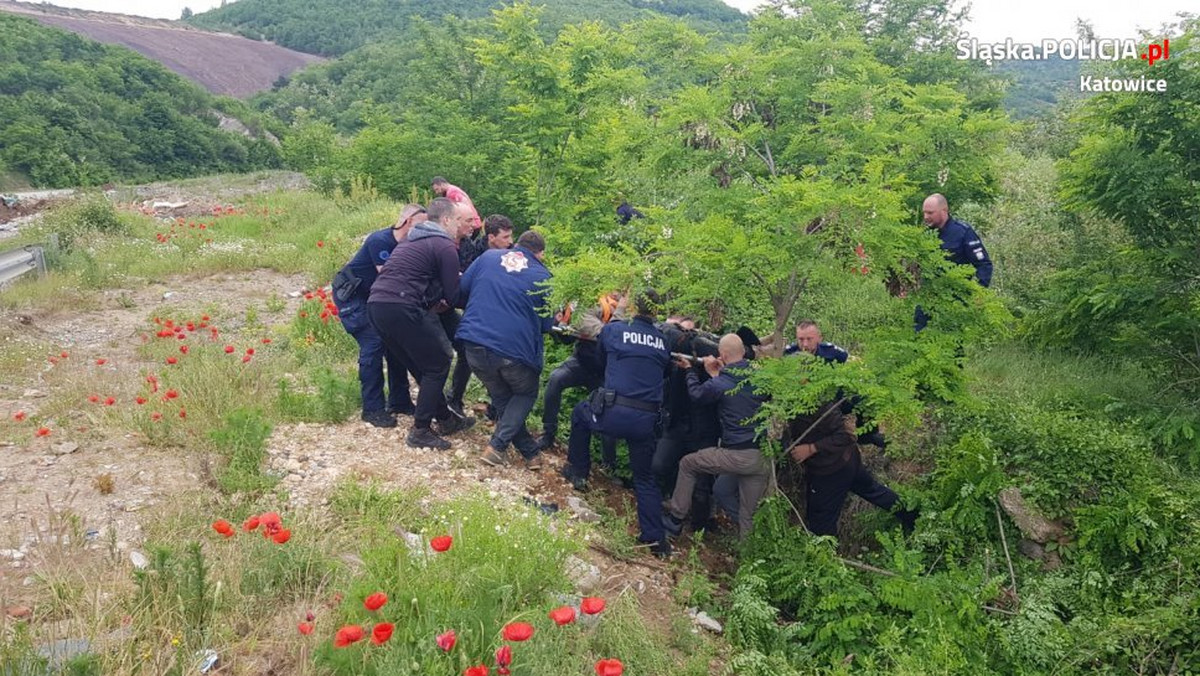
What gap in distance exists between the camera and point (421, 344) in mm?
5680

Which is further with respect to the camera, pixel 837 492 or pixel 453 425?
pixel 453 425

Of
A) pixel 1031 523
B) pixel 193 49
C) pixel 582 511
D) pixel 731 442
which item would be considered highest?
pixel 193 49

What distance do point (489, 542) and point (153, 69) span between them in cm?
5074

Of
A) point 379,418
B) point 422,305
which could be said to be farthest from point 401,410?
point 422,305

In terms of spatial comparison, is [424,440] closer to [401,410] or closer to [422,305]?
[401,410]

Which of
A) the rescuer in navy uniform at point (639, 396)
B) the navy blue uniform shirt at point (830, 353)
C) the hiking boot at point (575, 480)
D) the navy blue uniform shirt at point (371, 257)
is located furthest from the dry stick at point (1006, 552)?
the navy blue uniform shirt at point (371, 257)

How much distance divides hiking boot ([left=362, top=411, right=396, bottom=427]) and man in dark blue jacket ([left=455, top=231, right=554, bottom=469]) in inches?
34.3

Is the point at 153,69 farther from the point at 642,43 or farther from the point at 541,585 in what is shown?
the point at 541,585

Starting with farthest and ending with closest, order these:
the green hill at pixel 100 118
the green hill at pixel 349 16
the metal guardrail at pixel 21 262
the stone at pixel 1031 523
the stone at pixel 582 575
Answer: the green hill at pixel 349 16 < the green hill at pixel 100 118 < the metal guardrail at pixel 21 262 < the stone at pixel 1031 523 < the stone at pixel 582 575

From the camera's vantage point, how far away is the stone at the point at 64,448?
5.18 metres

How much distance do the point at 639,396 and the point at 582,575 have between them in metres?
1.68

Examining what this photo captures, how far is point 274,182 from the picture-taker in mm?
27188

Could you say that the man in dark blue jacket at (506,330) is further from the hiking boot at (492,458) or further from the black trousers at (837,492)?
the black trousers at (837,492)

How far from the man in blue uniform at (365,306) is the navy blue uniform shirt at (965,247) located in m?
4.51
